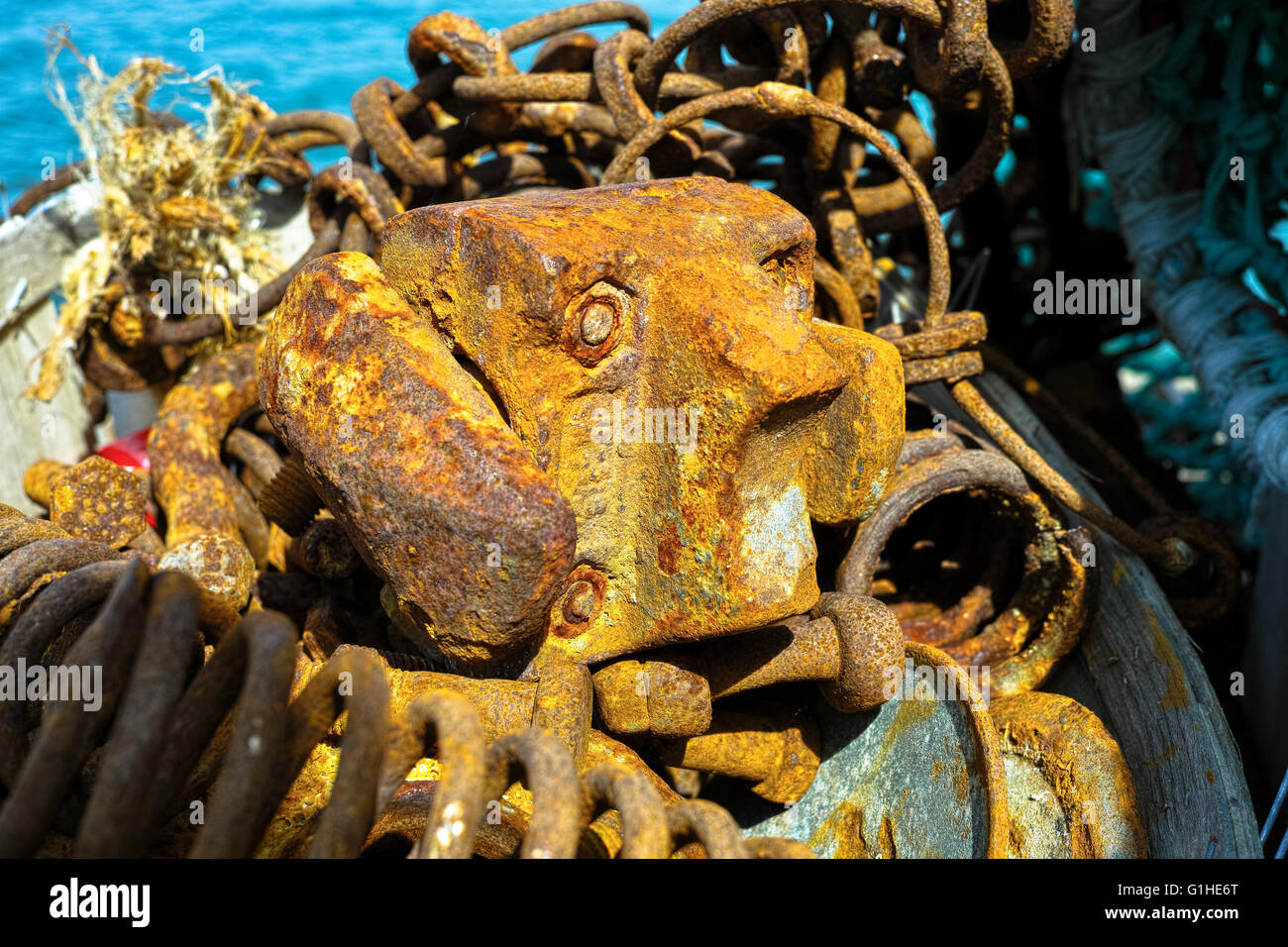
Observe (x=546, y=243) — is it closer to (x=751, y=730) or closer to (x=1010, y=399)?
(x=751, y=730)

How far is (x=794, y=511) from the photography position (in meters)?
1.32

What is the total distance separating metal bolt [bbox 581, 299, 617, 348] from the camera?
125 cm

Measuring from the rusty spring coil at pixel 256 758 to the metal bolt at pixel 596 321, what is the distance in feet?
1.46

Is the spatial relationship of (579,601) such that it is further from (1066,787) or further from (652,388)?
(1066,787)

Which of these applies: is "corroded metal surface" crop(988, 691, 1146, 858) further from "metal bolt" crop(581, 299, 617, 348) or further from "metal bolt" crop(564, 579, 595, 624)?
"metal bolt" crop(581, 299, 617, 348)

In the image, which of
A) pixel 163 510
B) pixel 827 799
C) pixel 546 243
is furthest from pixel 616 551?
pixel 163 510

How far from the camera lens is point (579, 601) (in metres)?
1.34

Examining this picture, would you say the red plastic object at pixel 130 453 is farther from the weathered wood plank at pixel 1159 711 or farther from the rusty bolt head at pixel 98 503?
the weathered wood plank at pixel 1159 711

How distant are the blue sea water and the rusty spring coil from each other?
8.42 ft

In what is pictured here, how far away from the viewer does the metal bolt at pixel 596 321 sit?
1246 mm

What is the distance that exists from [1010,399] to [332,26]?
339 centimetres

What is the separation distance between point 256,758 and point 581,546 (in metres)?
0.48

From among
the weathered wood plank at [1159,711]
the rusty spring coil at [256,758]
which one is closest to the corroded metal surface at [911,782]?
the weathered wood plank at [1159,711]

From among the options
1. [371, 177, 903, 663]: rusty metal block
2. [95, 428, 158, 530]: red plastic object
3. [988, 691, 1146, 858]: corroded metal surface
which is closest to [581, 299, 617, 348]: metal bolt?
[371, 177, 903, 663]: rusty metal block
